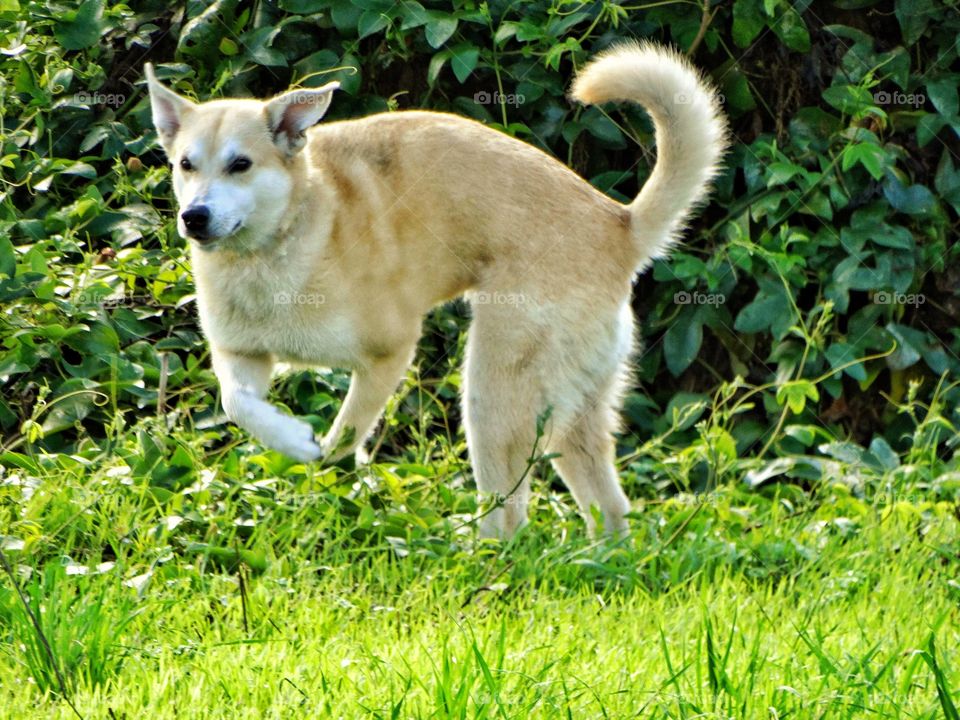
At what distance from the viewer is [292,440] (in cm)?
382

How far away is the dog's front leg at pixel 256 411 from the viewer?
3.82 metres

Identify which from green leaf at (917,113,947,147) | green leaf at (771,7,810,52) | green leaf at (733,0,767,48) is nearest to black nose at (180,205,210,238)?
green leaf at (733,0,767,48)

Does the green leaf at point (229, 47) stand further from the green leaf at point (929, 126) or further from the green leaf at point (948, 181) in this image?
the green leaf at point (948, 181)

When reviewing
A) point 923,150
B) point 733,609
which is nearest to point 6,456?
point 733,609

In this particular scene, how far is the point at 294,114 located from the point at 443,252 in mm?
635

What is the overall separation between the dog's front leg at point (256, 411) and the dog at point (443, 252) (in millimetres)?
12

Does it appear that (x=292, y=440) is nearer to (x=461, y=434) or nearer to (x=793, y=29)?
(x=461, y=434)

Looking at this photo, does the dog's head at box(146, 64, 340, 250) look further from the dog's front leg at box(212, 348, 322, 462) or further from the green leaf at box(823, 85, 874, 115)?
the green leaf at box(823, 85, 874, 115)

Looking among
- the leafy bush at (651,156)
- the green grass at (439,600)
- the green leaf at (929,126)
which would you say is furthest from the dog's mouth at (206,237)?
the green leaf at (929,126)

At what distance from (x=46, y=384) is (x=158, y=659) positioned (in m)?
1.68

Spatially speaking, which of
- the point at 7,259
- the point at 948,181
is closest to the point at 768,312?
the point at 948,181

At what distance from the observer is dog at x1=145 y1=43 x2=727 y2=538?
407 centimetres

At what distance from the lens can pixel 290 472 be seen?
4098mm

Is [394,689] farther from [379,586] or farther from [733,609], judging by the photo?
[733,609]
